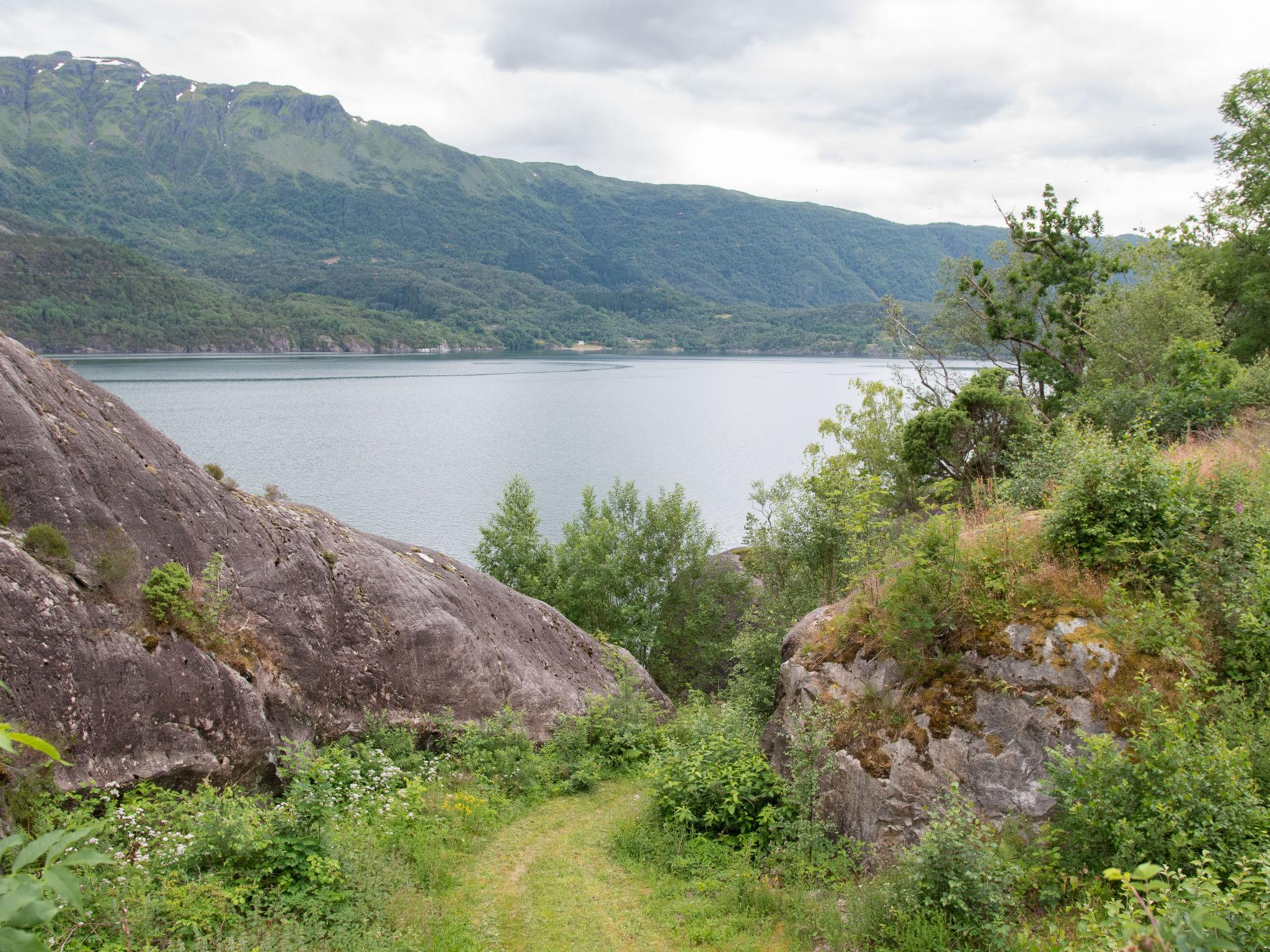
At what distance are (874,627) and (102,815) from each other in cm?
987

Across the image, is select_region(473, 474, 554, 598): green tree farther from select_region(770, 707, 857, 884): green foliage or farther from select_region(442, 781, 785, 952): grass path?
select_region(770, 707, 857, 884): green foliage

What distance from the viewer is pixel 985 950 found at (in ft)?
21.6

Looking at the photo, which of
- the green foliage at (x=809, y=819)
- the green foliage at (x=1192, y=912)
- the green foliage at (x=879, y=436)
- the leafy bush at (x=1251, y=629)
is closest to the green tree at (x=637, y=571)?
the green foliage at (x=879, y=436)

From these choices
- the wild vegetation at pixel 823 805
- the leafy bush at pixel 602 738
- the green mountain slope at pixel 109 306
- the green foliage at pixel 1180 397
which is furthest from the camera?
the green mountain slope at pixel 109 306

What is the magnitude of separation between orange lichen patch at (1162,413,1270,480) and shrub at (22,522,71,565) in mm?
14572

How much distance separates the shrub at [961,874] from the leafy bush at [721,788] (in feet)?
9.26

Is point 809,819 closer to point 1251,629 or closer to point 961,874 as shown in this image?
point 961,874

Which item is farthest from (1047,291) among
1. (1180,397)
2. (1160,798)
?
(1160,798)

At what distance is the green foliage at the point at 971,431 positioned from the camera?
2356 centimetres

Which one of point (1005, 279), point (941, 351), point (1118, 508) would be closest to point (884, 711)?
point (1118, 508)

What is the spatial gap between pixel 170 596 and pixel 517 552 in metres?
28.0

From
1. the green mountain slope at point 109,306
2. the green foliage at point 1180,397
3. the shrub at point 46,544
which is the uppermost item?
the green mountain slope at point 109,306

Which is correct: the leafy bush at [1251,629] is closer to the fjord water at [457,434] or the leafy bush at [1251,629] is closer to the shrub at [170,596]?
the shrub at [170,596]

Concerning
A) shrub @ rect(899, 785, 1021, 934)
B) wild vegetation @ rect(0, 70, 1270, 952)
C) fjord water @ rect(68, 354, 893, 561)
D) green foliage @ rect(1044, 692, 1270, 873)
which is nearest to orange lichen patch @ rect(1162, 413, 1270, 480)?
wild vegetation @ rect(0, 70, 1270, 952)
